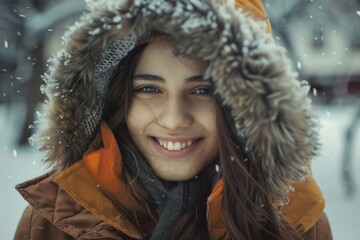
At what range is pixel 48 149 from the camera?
5.84ft

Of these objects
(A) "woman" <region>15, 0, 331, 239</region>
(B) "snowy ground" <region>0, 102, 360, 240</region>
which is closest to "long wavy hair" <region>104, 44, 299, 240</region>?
(A) "woman" <region>15, 0, 331, 239</region>

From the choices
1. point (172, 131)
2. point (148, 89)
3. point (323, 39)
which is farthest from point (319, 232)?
point (323, 39)

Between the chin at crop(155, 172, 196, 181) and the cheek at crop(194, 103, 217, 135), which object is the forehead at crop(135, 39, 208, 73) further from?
the chin at crop(155, 172, 196, 181)

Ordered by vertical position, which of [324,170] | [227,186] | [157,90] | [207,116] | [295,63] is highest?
[157,90]

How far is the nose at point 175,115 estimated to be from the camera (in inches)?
64.5

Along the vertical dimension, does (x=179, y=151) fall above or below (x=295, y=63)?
above

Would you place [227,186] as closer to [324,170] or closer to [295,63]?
[324,170]

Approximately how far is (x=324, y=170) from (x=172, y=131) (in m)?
4.59

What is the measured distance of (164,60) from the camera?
5.43 feet

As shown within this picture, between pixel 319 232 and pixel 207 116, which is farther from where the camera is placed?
pixel 319 232

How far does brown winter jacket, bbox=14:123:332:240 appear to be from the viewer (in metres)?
1.70

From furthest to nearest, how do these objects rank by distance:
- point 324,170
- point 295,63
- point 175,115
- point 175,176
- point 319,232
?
point 295,63 → point 324,170 → point 319,232 → point 175,176 → point 175,115

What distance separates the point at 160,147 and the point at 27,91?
5200 mm

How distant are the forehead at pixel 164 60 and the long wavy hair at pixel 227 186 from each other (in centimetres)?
3
